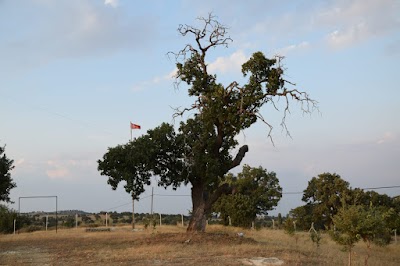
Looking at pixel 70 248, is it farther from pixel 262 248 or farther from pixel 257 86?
pixel 257 86

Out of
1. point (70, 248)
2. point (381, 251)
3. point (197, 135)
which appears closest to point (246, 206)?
point (381, 251)

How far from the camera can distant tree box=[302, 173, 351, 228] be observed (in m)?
54.5

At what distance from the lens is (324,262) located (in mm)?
21000

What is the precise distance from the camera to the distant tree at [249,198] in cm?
5212

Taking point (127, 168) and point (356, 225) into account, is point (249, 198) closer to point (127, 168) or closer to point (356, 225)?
point (127, 168)

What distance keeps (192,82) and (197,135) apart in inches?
131

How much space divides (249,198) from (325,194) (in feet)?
33.5

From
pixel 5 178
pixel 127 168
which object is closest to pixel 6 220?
pixel 5 178

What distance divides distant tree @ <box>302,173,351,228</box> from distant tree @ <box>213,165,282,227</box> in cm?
493

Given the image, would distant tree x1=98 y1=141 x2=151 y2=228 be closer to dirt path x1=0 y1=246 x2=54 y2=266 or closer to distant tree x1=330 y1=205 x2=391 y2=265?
dirt path x1=0 y1=246 x2=54 y2=266

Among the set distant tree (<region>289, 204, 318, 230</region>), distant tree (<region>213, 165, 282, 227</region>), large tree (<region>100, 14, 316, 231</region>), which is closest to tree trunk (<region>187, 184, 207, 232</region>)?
large tree (<region>100, 14, 316, 231</region>)

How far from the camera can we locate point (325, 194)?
56.3 meters

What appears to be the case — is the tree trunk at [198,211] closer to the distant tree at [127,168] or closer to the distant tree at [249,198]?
the distant tree at [127,168]

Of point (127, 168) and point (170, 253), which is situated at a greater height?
point (127, 168)
